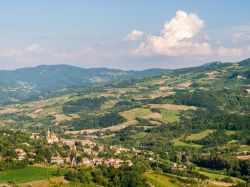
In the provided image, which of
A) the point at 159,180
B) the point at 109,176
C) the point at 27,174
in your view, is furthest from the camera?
the point at 109,176

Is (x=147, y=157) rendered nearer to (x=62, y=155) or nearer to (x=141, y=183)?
(x=62, y=155)

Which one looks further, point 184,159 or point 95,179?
point 184,159

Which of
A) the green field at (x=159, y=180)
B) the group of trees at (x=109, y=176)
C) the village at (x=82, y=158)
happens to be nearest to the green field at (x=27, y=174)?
the group of trees at (x=109, y=176)

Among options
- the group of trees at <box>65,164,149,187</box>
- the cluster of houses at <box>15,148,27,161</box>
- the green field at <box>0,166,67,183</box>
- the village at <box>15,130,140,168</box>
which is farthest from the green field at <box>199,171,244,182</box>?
the cluster of houses at <box>15,148,27,161</box>

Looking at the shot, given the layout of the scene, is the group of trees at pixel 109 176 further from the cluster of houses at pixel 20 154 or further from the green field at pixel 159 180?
the cluster of houses at pixel 20 154

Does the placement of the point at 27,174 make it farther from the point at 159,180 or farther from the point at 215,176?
the point at 215,176

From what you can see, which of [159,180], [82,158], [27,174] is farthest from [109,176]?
[82,158]

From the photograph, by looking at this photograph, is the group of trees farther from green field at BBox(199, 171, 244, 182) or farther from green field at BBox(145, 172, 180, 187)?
green field at BBox(199, 171, 244, 182)

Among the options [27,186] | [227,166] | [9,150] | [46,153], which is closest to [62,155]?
[46,153]

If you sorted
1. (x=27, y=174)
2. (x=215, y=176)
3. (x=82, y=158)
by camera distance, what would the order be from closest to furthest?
(x=27, y=174) → (x=215, y=176) → (x=82, y=158)
